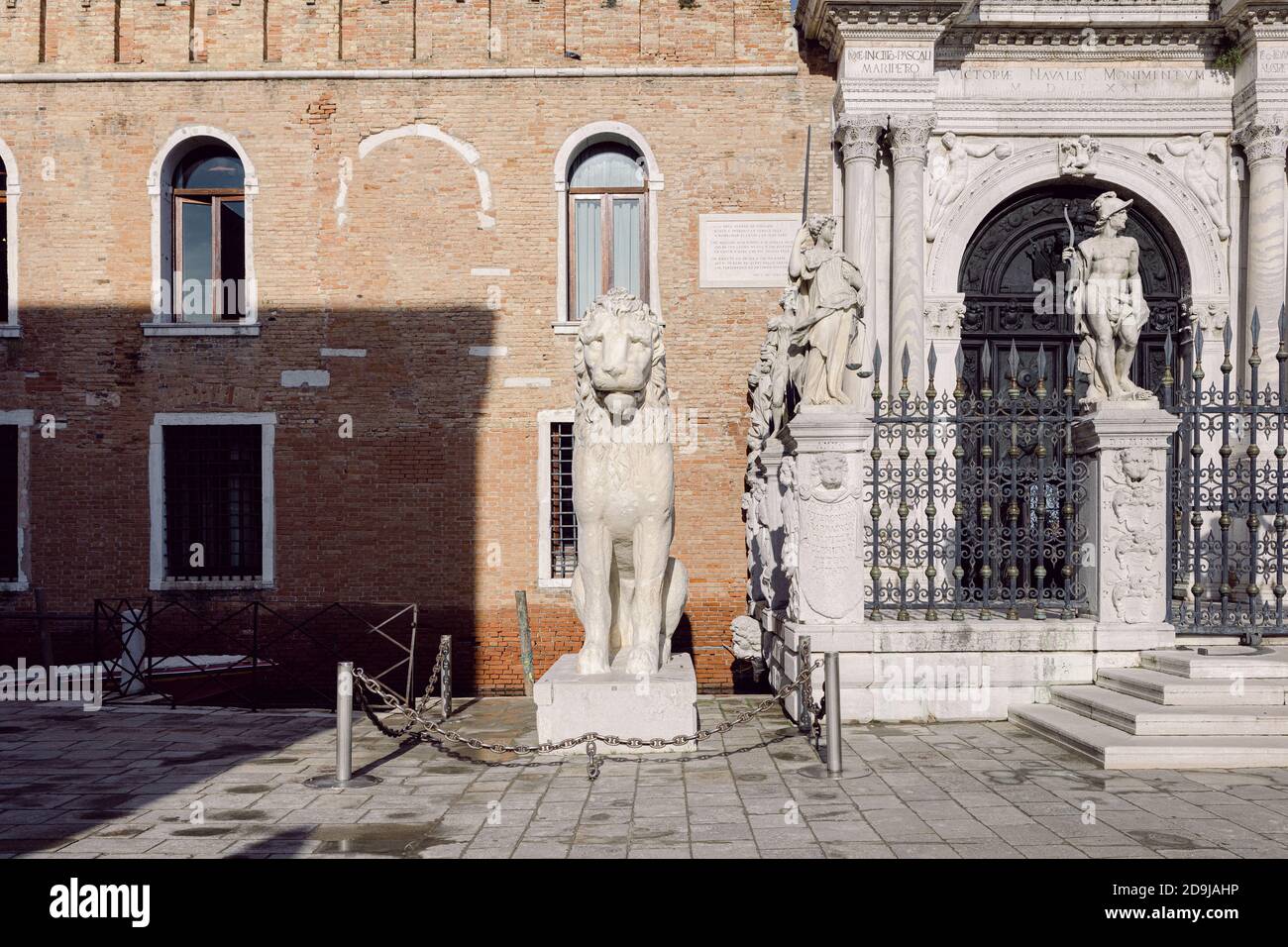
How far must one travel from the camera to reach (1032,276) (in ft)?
46.6

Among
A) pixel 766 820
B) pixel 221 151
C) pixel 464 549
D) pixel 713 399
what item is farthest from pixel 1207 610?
pixel 221 151

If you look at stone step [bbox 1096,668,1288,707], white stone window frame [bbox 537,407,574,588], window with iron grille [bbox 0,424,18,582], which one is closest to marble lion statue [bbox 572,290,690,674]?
stone step [bbox 1096,668,1288,707]

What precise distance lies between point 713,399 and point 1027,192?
4894 mm

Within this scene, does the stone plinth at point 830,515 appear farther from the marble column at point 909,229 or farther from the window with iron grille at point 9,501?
the window with iron grille at point 9,501

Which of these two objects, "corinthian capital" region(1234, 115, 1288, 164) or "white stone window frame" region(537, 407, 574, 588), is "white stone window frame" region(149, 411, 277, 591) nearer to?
"white stone window frame" region(537, 407, 574, 588)

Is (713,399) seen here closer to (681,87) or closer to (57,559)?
(681,87)

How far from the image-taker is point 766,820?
5918mm

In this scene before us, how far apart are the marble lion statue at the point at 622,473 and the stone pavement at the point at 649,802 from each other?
1.02 meters

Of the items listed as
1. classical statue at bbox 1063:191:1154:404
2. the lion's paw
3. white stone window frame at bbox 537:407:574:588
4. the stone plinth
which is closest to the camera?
the lion's paw

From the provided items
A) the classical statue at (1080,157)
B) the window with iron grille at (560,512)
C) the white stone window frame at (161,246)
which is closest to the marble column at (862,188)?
the classical statue at (1080,157)

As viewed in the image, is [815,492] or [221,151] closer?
[815,492]

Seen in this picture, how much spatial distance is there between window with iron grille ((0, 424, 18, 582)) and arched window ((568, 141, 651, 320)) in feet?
25.8

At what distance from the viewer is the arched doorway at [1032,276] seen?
1402 cm

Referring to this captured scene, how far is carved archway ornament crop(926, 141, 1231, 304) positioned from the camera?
1357cm
